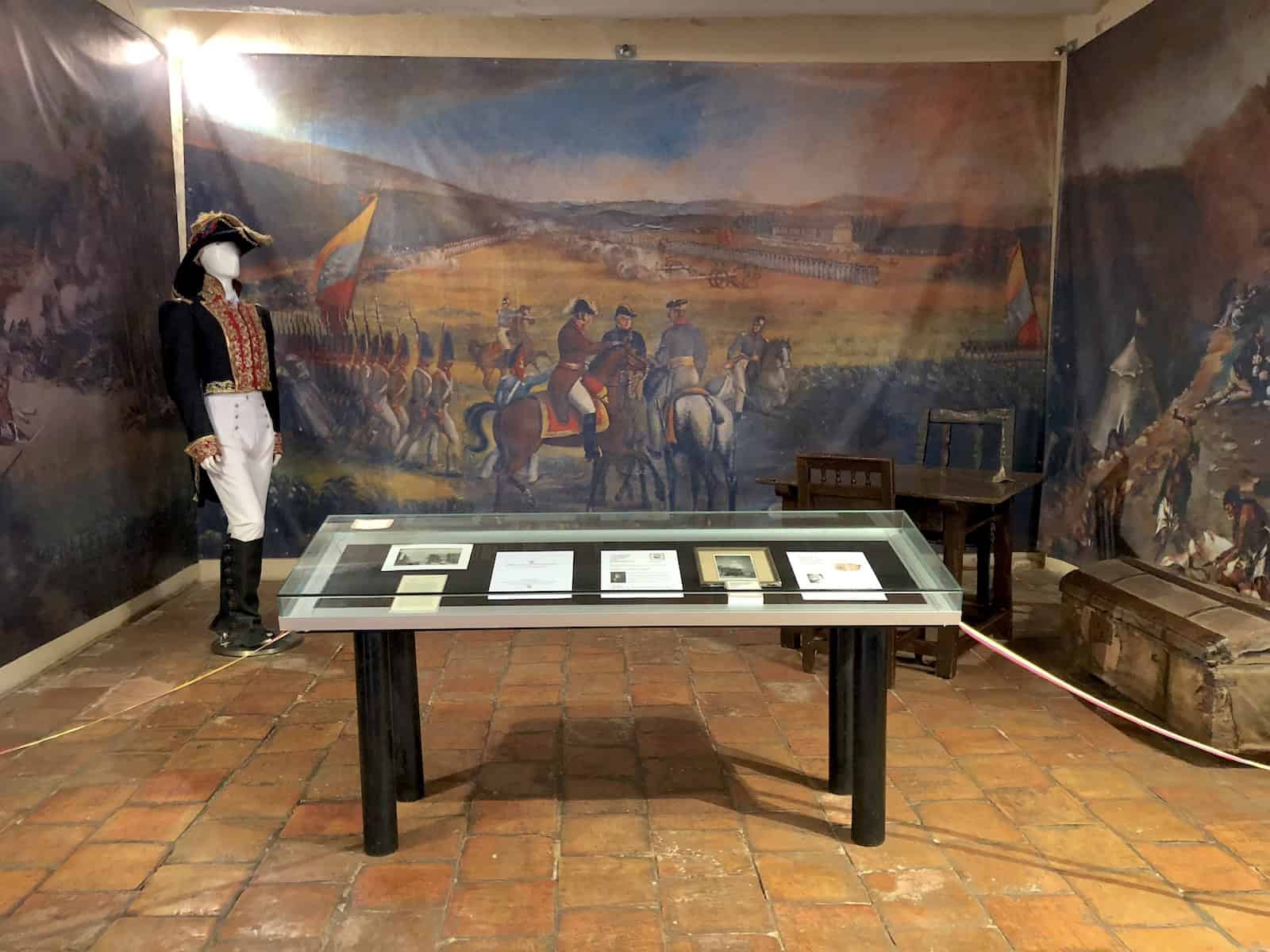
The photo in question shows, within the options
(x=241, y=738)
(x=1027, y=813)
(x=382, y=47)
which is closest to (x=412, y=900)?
(x=241, y=738)

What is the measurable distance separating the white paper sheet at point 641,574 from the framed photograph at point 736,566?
0.07 m

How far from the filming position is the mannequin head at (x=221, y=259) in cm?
410

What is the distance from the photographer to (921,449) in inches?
191

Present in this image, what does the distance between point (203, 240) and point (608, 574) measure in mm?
2753

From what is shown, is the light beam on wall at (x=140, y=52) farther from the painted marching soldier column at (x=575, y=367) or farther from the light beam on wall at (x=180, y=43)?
→ the painted marching soldier column at (x=575, y=367)

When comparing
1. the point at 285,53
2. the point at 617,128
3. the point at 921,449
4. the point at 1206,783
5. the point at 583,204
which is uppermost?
the point at 285,53

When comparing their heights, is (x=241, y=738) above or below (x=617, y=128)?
below

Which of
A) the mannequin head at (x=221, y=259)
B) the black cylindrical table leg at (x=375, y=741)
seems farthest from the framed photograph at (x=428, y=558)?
the mannequin head at (x=221, y=259)

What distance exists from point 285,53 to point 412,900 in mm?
4718

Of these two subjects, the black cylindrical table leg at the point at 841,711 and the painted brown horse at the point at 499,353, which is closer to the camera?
the black cylindrical table leg at the point at 841,711

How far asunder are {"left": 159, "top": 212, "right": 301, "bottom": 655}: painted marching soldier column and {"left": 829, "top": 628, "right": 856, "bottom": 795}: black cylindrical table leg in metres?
2.68

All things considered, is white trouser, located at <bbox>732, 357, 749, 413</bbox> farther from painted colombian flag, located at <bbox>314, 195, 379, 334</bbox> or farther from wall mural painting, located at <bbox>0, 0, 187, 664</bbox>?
wall mural painting, located at <bbox>0, 0, 187, 664</bbox>

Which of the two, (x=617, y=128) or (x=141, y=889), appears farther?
(x=617, y=128)

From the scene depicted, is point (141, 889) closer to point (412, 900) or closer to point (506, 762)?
point (412, 900)
